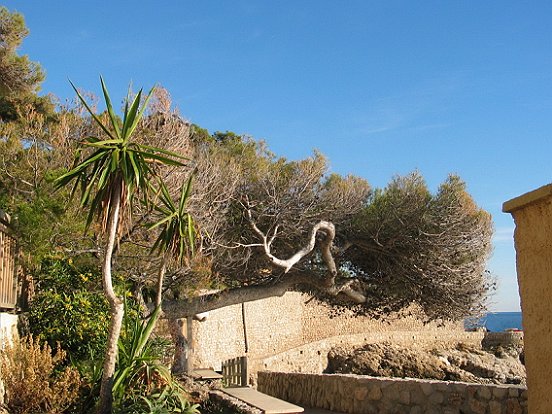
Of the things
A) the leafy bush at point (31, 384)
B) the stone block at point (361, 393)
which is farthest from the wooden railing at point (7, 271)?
the stone block at point (361, 393)

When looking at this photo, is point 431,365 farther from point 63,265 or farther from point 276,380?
point 63,265

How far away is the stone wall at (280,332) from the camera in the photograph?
24.5 m

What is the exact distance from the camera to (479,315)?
19906 millimetres

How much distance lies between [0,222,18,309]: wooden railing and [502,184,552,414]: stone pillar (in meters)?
7.82

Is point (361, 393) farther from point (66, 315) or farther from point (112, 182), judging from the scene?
point (112, 182)

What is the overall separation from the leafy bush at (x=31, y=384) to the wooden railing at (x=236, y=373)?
625 centimetres

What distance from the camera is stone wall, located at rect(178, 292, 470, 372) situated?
2448 centimetres

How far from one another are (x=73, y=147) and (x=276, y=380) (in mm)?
7432

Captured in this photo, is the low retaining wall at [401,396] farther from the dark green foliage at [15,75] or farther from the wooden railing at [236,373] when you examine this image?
the dark green foliage at [15,75]

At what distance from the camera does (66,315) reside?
11.7 metres

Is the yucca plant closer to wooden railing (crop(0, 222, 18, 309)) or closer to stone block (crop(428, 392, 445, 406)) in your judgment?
wooden railing (crop(0, 222, 18, 309))

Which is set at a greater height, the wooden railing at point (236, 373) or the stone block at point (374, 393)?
the wooden railing at point (236, 373)

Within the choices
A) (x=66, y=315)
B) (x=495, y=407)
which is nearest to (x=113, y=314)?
(x=66, y=315)

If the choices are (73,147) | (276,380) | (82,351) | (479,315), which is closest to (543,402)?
(82,351)
